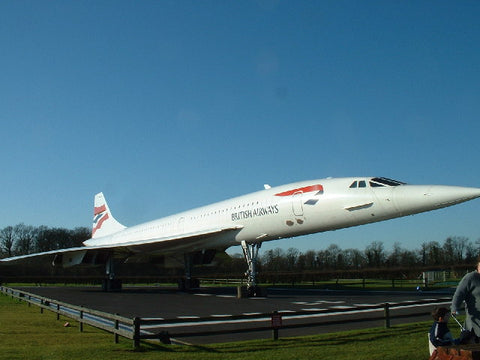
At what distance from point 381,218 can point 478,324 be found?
446 inches

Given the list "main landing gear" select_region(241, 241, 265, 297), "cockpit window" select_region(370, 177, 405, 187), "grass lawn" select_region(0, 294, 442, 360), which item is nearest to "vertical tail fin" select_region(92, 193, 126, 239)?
"main landing gear" select_region(241, 241, 265, 297)

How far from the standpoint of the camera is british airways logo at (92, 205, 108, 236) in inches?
1533

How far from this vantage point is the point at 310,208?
18672mm

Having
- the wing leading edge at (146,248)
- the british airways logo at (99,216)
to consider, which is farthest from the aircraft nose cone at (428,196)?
the british airways logo at (99,216)

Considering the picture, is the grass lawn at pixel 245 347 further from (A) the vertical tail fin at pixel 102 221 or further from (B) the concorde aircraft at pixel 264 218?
(A) the vertical tail fin at pixel 102 221

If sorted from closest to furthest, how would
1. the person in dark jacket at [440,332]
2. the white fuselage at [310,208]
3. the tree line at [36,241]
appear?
1. the person in dark jacket at [440,332]
2. the white fuselage at [310,208]
3. the tree line at [36,241]

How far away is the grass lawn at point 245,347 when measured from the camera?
7.78 metres

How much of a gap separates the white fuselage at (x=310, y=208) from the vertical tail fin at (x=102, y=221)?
13125 millimetres

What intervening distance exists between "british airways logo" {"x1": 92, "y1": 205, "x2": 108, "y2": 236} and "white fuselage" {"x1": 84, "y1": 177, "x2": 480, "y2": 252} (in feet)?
47.8

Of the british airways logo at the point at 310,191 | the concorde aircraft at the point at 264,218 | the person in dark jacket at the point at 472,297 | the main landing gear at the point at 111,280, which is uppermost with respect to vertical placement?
the british airways logo at the point at 310,191

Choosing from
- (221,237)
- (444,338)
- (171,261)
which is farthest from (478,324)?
(171,261)

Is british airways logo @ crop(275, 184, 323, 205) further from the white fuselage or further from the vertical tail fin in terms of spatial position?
the vertical tail fin

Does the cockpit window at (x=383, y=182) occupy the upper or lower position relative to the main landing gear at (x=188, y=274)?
upper

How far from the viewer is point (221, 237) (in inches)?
902
